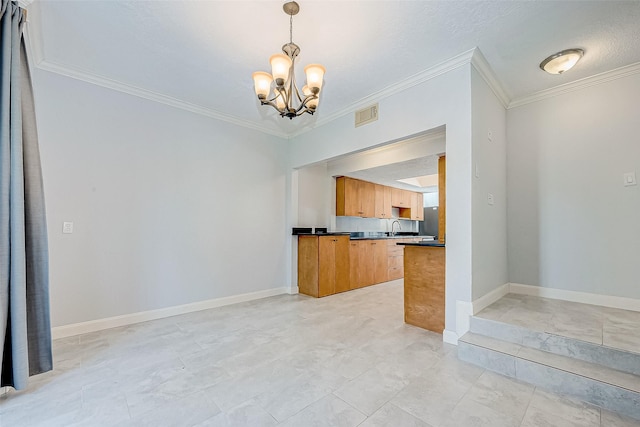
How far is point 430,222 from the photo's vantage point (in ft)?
25.9

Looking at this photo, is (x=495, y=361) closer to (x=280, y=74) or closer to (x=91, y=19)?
(x=280, y=74)

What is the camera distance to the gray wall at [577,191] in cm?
282

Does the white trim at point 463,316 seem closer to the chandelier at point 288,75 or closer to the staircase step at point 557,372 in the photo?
the staircase step at point 557,372

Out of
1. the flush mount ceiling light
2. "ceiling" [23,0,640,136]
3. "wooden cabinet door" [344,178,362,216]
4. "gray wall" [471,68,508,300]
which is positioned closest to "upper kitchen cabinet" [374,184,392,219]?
"wooden cabinet door" [344,178,362,216]

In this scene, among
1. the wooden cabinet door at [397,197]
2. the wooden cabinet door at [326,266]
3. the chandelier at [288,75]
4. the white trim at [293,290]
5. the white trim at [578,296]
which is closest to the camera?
the chandelier at [288,75]

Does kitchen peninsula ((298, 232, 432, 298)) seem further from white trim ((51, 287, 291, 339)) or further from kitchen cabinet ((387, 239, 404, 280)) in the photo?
white trim ((51, 287, 291, 339))

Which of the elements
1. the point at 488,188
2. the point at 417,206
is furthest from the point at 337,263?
the point at 417,206

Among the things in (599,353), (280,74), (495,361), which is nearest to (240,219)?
(280,74)

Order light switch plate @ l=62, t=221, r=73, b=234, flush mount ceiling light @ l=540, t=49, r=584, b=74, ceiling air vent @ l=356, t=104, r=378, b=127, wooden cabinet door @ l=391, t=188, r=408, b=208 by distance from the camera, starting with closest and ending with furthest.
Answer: flush mount ceiling light @ l=540, t=49, r=584, b=74
light switch plate @ l=62, t=221, r=73, b=234
ceiling air vent @ l=356, t=104, r=378, b=127
wooden cabinet door @ l=391, t=188, r=408, b=208

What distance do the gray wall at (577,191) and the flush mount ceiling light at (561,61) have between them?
2.19 feet

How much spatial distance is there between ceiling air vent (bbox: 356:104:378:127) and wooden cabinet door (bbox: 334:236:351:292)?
79.7 inches

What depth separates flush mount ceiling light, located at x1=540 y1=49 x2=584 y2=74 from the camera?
2535mm

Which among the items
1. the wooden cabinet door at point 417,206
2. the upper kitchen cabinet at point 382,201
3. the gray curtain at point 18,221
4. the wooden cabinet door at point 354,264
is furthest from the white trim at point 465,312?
the wooden cabinet door at point 417,206

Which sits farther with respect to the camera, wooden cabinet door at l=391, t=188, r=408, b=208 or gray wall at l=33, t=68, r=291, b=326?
wooden cabinet door at l=391, t=188, r=408, b=208
